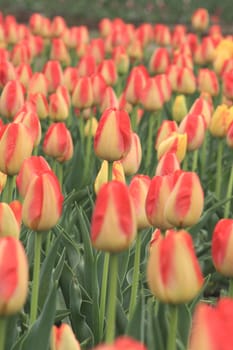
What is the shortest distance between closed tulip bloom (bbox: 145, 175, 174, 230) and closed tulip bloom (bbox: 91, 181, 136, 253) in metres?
0.29

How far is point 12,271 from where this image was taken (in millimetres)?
1336

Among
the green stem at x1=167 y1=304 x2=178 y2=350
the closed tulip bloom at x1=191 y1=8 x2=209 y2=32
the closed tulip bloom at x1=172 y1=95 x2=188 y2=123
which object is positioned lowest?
the green stem at x1=167 y1=304 x2=178 y2=350

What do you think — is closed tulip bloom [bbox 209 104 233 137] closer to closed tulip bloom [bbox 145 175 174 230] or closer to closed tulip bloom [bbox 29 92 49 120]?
closed tulip bloom [bbox 29 92 49 120]

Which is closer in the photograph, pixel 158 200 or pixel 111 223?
pixel 111 223

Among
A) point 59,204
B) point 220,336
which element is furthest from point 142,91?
point 220,336

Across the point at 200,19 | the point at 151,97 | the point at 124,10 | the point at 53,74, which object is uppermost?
the point at 124,10

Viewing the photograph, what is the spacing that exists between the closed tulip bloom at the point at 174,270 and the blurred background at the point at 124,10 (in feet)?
36.0

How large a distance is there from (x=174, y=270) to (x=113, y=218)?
148 millimetres

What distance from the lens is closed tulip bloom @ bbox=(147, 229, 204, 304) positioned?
4.50 ft

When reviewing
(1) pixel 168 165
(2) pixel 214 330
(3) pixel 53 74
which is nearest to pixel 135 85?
(3) pixel 53 74

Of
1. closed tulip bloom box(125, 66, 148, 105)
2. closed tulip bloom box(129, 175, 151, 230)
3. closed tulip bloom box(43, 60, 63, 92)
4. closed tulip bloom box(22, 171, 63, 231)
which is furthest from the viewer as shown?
closed tulip bloom box(43, 60, 63, 92)

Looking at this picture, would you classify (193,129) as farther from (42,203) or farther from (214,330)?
(214,330)

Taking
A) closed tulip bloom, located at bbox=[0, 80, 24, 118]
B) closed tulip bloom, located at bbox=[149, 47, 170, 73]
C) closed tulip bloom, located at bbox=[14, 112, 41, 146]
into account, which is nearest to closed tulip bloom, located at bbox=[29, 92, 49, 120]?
closed tulip bloom, located at bbox=[0, 80, 24, 118]

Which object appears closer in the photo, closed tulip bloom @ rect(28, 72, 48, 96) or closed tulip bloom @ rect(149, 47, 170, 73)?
closed tulip bloom @ rect(28, 72, 48, 96)
